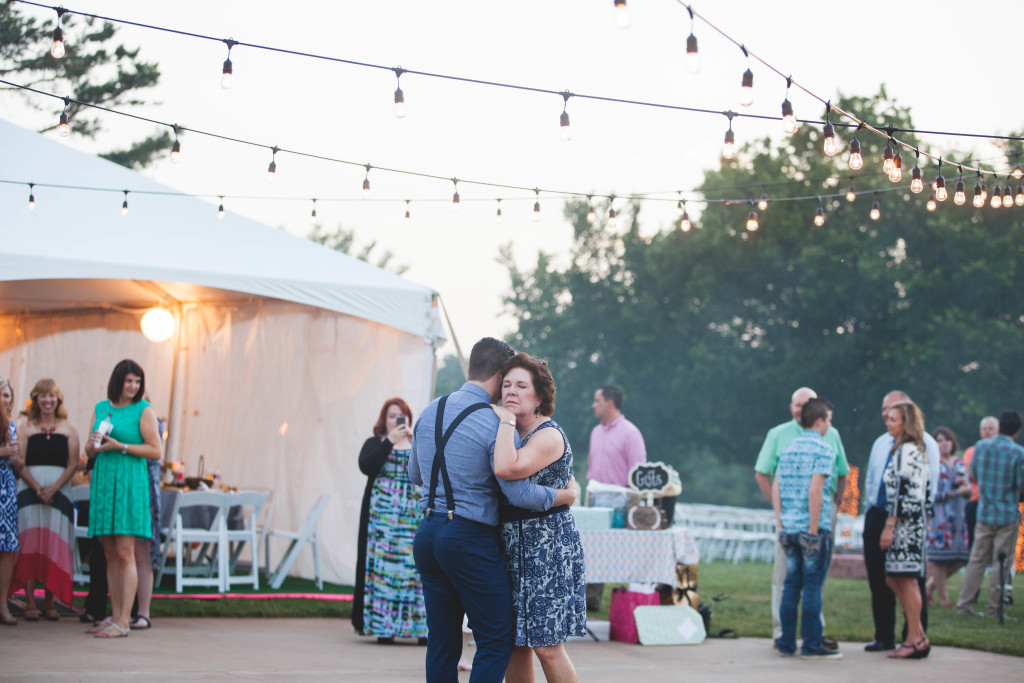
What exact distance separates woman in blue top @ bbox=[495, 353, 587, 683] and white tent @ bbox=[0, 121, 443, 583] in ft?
15.1

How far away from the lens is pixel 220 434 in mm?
9539

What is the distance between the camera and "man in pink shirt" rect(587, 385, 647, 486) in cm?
766

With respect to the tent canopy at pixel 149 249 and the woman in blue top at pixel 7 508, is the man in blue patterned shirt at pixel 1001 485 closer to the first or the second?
the tent canopy at pixel 149 249

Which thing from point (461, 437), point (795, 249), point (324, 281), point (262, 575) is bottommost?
point (262, 575)

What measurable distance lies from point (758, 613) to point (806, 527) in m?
2.51

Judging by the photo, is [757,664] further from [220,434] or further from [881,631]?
[220,434]

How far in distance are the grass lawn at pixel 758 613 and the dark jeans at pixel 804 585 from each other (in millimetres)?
983

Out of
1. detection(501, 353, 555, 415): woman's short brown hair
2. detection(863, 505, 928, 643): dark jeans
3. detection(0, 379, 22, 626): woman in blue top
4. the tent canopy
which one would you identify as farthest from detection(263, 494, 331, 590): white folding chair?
detection(501, 353, 555, 415): woman's short brown hair

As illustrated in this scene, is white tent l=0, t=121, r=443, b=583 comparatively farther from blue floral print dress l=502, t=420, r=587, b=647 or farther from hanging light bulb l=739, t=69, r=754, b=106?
blue floral print dress l=502, t=420, r=587, b=647

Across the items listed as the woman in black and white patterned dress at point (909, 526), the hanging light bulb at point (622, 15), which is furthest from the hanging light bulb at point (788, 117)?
the woman in black and white patterned dress at point (909, 526)

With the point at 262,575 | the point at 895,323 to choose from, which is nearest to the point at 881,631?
the point at 262,575

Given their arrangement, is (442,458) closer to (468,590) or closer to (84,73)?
(468,590)

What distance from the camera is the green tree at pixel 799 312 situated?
68.7 ft

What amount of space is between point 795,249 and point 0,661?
20.2 metres
